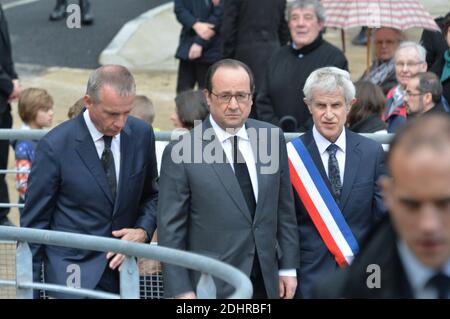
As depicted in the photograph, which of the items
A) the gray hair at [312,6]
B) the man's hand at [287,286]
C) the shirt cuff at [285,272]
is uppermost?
the gray hair at [312,6]

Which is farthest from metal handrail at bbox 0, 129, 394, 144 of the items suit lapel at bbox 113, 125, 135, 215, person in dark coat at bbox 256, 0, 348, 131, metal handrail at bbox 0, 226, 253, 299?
metal handrail at bbox 0, 226, 253, 299

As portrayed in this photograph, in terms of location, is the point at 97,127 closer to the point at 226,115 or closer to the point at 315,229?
the point at 226,115

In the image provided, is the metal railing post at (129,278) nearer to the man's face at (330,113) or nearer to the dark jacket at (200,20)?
the man's face at (330,113)

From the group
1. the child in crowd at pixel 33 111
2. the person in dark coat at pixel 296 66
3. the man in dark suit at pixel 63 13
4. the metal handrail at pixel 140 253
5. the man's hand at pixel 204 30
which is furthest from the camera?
the man in dark suit at pixel 63 13

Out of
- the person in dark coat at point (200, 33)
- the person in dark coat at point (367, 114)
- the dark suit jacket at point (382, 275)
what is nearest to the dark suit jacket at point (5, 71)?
the person in dark coat at point (200, 33)

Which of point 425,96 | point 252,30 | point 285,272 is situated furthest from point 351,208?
point 252,30

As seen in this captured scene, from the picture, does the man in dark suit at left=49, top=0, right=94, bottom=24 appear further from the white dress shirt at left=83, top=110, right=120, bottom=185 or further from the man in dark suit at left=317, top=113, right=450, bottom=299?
the man in dark suit at left=317, top=113, right=450, bottom=299

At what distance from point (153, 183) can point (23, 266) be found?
1.06m

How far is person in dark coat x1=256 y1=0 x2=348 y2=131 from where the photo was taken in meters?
8.82

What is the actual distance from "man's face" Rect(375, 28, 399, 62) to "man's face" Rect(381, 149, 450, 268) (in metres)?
7.01

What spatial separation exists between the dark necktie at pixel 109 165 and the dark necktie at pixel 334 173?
3.75ft

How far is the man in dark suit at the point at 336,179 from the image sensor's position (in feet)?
20.8

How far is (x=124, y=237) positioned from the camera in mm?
6289

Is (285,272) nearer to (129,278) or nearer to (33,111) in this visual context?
(129,278)
